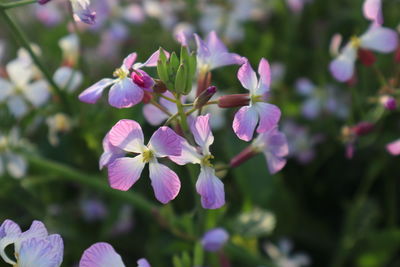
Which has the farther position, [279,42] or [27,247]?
[279,42]

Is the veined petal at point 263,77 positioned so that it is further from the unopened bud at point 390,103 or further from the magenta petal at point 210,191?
the unopened bud at point 390,103

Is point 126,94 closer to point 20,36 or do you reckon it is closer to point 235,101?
point 235,101

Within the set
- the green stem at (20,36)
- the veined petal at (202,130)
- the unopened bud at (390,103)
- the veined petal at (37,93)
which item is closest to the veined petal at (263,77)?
the veined petal at (202,130)

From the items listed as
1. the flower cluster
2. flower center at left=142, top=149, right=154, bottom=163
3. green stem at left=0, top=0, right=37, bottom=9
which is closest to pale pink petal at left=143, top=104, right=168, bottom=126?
the flower cluster

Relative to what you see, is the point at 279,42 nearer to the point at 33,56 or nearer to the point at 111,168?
the point at 33,56

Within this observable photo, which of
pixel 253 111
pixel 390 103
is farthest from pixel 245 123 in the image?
pixel 390 103

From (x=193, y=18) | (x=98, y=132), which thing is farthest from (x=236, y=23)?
(x=98, y=132)
